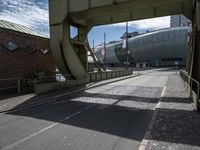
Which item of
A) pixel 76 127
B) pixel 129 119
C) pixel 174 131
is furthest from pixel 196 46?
pixel 76 127

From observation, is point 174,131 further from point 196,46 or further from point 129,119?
point 196,46

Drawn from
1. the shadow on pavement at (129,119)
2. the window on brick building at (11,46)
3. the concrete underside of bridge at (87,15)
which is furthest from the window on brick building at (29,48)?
the shadow on pavement at (129,119)

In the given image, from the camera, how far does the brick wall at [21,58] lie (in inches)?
626

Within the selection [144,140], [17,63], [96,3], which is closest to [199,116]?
[144,140]

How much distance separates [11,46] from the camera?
16.4m

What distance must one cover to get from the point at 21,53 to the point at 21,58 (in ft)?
1.33

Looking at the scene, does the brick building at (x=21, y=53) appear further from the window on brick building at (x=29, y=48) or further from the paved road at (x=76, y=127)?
the paved road at (x=76, y=127)

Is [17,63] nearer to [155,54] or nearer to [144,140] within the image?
[144,140]

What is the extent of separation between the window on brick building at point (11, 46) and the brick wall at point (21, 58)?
21cm

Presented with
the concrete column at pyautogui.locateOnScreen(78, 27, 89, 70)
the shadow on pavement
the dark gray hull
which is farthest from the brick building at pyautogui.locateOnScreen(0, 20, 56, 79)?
the dark gray hull

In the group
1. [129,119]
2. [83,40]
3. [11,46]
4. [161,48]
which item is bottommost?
[129,119]

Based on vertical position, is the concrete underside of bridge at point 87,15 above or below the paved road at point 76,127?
above

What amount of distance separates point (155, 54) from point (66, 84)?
81.6 m

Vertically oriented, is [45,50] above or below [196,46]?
above
